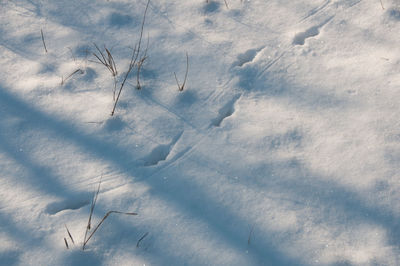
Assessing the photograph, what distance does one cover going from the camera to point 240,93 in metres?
2.09

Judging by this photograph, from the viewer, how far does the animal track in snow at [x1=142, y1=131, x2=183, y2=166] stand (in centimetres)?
188

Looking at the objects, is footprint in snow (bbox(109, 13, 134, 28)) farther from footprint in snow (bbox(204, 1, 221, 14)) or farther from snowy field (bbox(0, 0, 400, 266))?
footprint in snow (bbox(204, 1, 221, 14))

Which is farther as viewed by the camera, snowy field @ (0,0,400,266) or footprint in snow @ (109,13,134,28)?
footprint in snow @ (109,13,134,28)

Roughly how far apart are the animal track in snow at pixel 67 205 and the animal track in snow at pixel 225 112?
77 centimetres

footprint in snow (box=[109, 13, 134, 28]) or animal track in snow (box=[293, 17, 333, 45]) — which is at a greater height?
footprint in snow (box=[109, 13, 134, 28])

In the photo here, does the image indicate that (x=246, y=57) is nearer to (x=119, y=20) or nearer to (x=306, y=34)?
(x=306, y=34)

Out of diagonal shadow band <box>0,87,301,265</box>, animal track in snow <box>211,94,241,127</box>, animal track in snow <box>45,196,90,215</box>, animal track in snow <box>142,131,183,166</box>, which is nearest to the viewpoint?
diagonal shadow band <box>0,87,301,265</box>

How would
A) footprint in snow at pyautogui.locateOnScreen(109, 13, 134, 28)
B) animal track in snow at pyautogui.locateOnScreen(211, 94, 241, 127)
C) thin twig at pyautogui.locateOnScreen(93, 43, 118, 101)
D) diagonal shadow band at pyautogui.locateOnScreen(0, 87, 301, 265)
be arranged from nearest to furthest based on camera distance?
diagonal shadow band at pyautogui.locateOnScreen(0, 87, 301, 265)
animal track in snow at pyautogui.locateOnScreen(211, 94, 241, 127)
thin twig at pyautogui.locateOnScreen(93, 43, 118, 101)
footprint in snow at pyautogui.locateOnScreen(109, 13, 134, 28)

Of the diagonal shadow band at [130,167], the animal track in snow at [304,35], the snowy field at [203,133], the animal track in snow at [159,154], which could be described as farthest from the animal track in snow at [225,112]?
the animal track in snow at [304,35]

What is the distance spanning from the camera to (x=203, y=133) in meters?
1.96

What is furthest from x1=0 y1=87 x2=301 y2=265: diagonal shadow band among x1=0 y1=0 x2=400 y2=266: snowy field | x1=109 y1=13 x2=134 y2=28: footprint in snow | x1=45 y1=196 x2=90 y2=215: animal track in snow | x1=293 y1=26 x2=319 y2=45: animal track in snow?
x1=293 y1=26 x2=319 y2=45: animal track in snow

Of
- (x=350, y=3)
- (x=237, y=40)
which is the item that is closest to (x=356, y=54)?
(x=350, y=3)

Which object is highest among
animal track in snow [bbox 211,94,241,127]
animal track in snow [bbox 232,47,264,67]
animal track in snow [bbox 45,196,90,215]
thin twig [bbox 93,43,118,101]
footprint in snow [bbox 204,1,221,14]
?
footprint in snow [bbox 204,1,221,14]

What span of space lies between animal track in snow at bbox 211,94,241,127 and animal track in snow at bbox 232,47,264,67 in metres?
0.26
